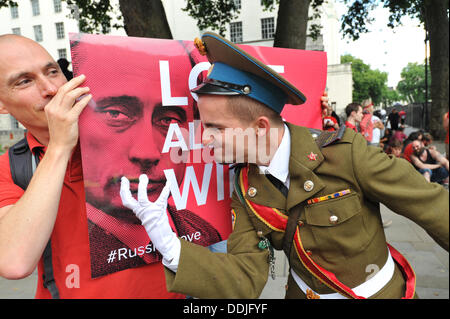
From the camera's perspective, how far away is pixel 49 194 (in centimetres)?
120

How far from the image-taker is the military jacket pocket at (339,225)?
4.70 ft

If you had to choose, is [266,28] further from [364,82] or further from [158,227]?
[364,82]

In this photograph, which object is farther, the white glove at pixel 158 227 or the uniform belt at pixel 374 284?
the uniform belt at pixel 374 284

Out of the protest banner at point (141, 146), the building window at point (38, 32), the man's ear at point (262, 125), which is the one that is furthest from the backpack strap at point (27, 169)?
the building window at point (38, 32)

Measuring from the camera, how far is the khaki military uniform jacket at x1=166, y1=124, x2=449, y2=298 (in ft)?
4.22

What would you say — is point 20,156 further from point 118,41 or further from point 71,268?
point 118,41

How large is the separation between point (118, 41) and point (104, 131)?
431 mm

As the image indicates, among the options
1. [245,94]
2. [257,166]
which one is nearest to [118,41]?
[245,94]

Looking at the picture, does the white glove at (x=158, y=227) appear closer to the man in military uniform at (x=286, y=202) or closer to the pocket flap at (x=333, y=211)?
the man in military uniform at (x=286, y=202)

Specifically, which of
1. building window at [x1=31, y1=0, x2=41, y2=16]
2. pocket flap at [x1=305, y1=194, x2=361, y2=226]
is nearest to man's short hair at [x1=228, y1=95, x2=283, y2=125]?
pocket flap at [x1=305, y1=194, x2=361, y2=226]

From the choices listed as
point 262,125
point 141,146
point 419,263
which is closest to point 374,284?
point 262,125

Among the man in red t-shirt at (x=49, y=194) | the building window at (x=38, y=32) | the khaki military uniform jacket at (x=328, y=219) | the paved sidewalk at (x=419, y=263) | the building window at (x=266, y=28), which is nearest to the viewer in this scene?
the man in red t-shirt at (x=49, y=194)

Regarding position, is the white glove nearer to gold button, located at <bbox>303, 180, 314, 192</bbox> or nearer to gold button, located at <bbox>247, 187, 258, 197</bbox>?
gold button, located at <bbox>247, 187, 258, 197</bbox>

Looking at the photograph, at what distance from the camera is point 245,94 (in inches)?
56.4
